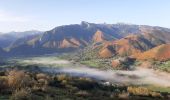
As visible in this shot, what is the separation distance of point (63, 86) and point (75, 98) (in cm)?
1496

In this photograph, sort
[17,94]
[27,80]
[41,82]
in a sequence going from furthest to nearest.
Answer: [41,82] → [27,80] → [17,94]

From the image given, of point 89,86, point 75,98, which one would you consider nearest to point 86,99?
point 75,98

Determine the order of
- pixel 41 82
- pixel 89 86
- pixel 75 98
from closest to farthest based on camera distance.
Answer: pixel 75 98
pixel 41 82
pixel 89 86

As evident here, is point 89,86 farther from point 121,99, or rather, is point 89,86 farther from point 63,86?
point 121,99

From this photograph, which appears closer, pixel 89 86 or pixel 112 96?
pixel 112 96

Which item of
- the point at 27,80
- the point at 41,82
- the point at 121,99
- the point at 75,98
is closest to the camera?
the point at 75,98

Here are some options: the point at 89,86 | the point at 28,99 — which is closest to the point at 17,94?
the point at 28,99

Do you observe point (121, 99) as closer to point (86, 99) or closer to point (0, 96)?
point (86, 99)

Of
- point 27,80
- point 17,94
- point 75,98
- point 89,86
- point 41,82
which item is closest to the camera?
point 17,94

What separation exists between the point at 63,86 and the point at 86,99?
14706 millimetres

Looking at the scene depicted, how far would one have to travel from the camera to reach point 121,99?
4681 centimetres

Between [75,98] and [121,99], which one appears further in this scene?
[121,99]

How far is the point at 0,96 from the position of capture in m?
40.8

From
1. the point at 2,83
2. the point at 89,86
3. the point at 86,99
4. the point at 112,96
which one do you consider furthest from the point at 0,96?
the point at 89,86
